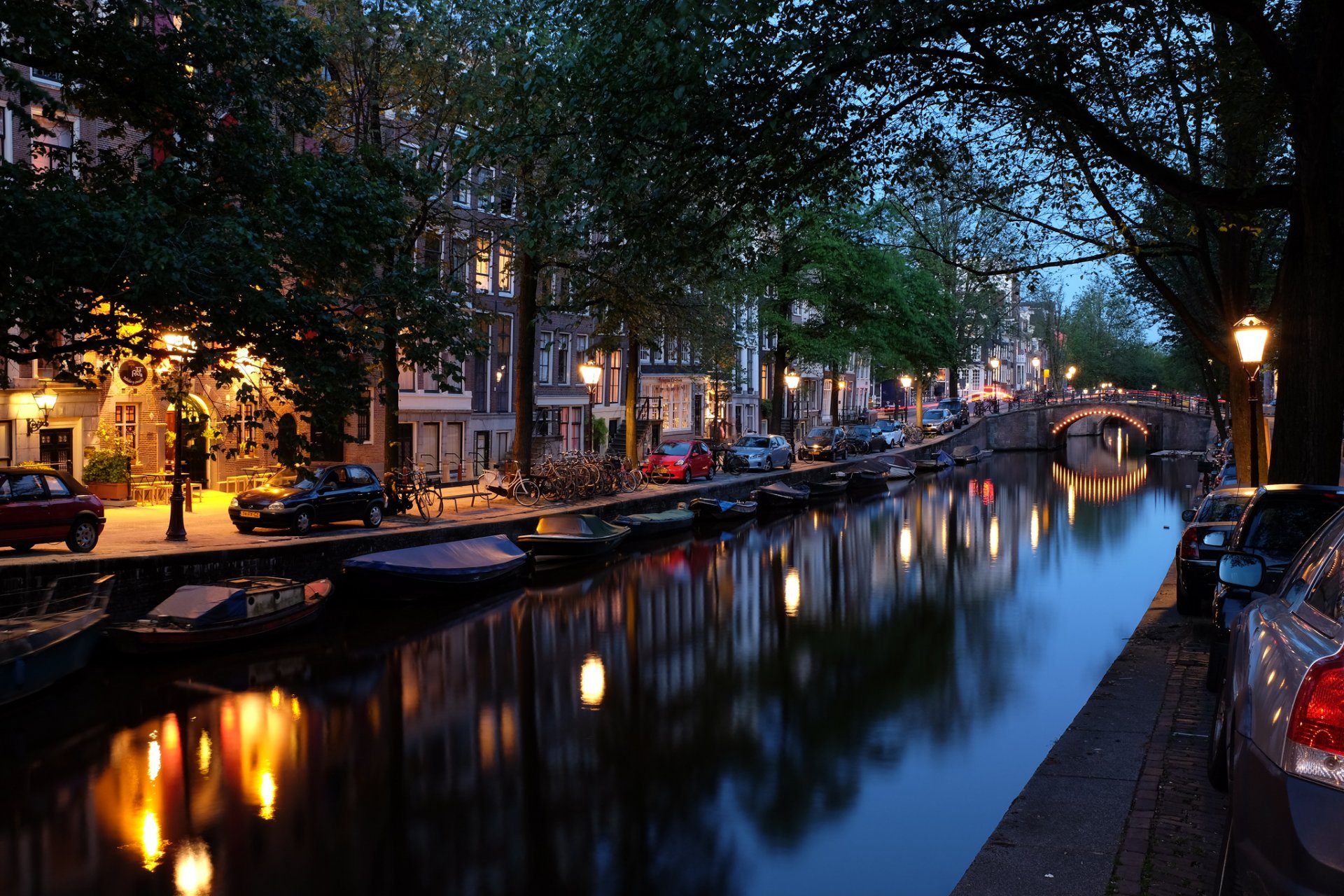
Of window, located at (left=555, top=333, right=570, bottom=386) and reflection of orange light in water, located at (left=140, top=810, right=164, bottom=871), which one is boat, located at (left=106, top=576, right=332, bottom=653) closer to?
reflection of orange light in water, located at (left=140, top=810, right=164, bottom=871)

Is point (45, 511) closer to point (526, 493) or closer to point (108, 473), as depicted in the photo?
point (108, 473)

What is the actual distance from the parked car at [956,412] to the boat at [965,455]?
225 inches

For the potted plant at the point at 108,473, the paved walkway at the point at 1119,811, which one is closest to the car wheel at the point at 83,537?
the potted plant at the point at 108,473

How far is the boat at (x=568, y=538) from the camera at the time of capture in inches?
1097

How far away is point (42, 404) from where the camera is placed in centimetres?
2553

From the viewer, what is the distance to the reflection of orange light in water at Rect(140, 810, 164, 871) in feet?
33.0

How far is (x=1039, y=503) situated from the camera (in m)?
47.7

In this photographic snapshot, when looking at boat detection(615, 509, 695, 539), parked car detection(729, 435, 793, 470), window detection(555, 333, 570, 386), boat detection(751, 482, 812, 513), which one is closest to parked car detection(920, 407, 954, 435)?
parked car detection(729, 435, 793, 470)

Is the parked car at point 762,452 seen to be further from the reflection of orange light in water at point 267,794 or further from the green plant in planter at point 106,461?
the reflection of orange light in water at point 267,794

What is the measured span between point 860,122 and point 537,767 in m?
8.49

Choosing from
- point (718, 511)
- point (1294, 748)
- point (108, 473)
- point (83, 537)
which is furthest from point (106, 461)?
point (1294, 748)

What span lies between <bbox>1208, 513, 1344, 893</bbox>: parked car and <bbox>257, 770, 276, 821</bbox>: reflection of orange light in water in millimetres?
9638

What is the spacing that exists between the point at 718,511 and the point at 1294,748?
112ft

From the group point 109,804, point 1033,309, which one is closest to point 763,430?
point 109,804
